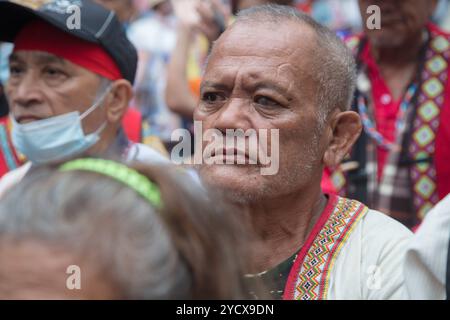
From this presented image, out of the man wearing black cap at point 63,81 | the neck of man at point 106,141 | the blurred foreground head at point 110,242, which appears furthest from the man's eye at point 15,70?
the blurred foreground head at point 110,242

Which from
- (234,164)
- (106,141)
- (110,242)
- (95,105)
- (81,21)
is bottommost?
(110,242)

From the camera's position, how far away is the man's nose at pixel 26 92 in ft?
11.5

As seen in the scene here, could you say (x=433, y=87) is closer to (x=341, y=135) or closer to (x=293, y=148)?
(x=341, y=135)

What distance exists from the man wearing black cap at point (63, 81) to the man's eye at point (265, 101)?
999 millimetres

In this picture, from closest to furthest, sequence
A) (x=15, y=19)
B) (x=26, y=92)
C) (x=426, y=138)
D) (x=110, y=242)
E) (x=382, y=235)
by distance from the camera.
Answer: (x=110, y=242) → (x=382, y=235) → (x=26, y=92) → (x=15, y=19) → (x=426, y=138)

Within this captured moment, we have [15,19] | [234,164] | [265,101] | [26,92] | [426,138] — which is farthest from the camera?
[426,138]

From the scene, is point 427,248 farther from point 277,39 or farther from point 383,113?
point 383,113

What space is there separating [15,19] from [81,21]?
0.30 metres

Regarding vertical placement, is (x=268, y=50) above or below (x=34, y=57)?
below

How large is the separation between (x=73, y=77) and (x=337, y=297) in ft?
6.02

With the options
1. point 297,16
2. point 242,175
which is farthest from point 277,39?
point 242,175

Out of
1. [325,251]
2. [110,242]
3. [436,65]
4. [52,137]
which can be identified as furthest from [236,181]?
[436,65]

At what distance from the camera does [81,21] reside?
3.58 metres

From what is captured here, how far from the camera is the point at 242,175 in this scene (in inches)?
98.3
